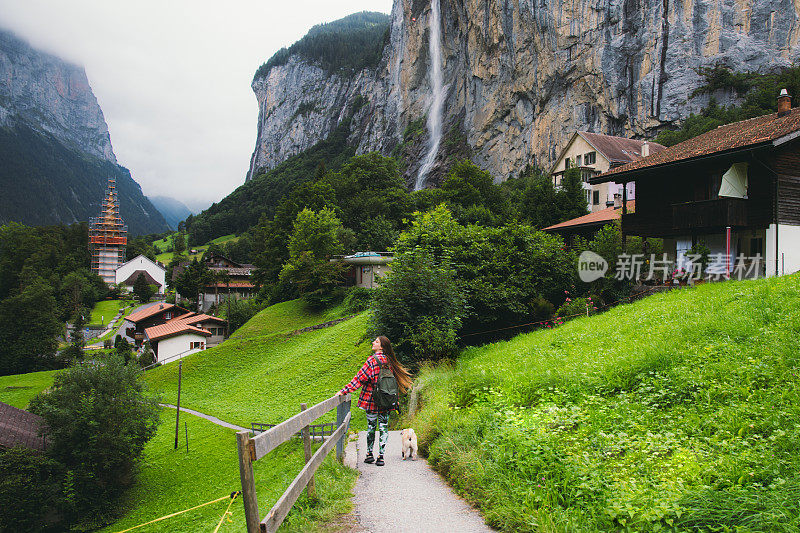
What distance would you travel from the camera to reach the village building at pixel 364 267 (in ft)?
140

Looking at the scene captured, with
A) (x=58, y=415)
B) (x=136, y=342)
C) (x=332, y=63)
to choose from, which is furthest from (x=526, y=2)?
(x=332, y=63)

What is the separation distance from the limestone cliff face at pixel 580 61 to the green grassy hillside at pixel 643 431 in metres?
67.9

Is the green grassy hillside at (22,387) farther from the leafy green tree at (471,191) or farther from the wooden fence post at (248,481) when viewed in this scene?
the wooden fence post at (248,481)

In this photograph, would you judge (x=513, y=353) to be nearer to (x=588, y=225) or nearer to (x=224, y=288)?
(x=588, y=225)

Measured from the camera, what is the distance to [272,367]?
33.1 meters

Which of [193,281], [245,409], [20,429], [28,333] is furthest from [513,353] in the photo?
[193,281]

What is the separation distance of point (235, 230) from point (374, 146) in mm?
49258

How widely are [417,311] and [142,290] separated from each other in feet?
317

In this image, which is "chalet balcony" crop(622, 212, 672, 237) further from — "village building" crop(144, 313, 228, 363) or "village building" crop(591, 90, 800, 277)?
"village building" crop(144, 313, 228, 363)

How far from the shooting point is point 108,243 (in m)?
119

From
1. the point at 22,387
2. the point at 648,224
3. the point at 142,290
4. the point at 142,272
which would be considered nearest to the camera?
the point at 648,224

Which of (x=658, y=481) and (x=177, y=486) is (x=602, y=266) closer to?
(x=658, y=481)

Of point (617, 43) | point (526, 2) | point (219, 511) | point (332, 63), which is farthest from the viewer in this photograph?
point (332, 63)

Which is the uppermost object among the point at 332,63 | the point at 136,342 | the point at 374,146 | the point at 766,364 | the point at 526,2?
the point at 332,63
